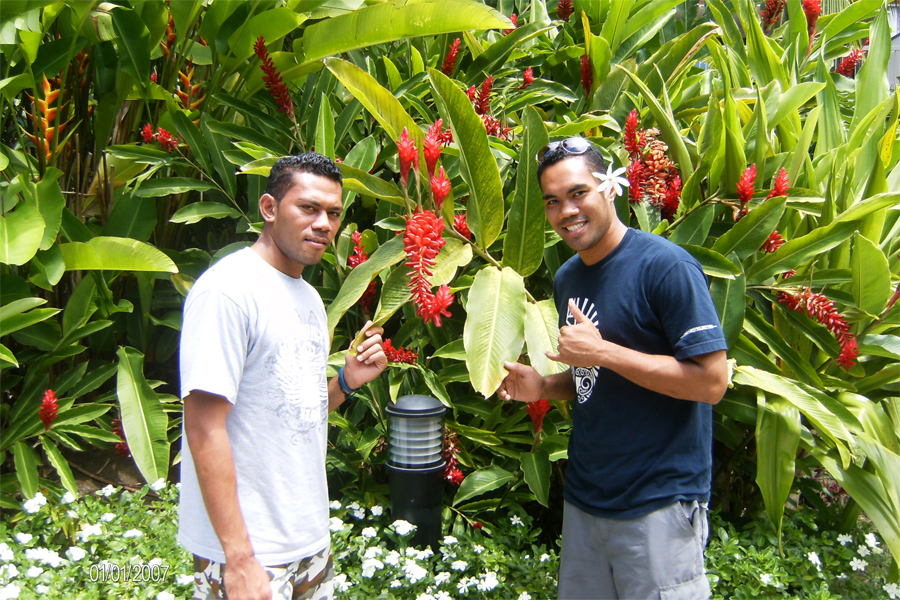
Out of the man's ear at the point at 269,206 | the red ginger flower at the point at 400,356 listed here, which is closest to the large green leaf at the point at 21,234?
the man's ear at the point at 269,206

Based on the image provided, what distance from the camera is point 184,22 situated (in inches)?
113

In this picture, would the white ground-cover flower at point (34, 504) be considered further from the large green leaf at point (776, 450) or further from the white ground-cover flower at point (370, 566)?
the large green leaf at point (776, 450)

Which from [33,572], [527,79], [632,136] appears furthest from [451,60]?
[33,572]

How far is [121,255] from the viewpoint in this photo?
248 centimetres

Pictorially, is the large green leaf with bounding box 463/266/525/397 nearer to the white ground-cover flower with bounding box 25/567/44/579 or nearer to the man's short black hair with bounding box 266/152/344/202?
the man's short black hair with bounding box 266/152/344/202

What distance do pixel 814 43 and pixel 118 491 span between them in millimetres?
4601

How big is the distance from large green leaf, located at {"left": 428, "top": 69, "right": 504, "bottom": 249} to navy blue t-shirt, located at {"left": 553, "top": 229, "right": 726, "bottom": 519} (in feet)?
2.42

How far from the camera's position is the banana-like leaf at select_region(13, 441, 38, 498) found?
268 cm

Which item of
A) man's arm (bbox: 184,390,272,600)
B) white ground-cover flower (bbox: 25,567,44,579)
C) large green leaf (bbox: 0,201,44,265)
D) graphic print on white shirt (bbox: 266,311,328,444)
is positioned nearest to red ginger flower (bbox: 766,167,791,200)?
graphic print on white shirt (bbox: 266,311,328,444)

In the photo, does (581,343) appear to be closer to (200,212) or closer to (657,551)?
(657,551)

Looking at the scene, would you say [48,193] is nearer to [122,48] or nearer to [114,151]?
[114,151]

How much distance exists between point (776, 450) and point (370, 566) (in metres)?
1.54

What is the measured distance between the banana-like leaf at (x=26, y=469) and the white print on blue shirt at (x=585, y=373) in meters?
2.42

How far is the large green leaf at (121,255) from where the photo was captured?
2.46 meters
